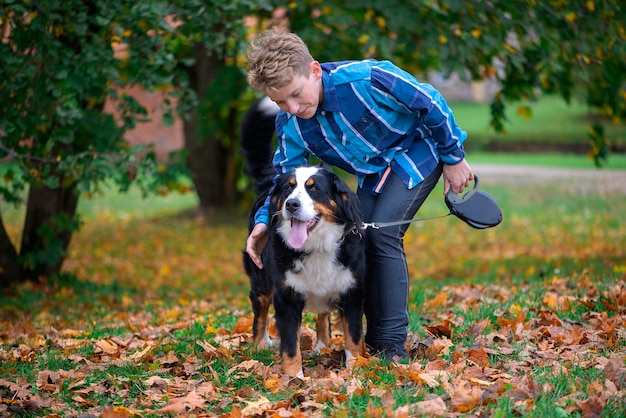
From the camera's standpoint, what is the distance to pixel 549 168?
2362 cm

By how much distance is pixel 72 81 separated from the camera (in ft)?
22.7

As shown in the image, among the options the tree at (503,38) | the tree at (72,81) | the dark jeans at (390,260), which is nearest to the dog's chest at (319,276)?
the dark jeans at (390,260)

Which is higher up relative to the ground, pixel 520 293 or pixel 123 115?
pixel 123 115

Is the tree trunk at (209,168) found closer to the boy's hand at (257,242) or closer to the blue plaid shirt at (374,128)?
the boy's hand at (257,242)

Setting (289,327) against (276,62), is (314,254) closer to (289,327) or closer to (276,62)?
(289,327)

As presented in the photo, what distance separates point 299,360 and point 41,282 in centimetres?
552

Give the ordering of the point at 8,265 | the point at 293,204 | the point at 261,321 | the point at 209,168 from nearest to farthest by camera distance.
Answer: the point at 293,204
the point at 261,321
the point at 8,265
the point at 209,168

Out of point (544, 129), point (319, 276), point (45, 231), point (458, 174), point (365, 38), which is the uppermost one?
point (544, 129)

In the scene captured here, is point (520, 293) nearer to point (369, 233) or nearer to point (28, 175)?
point (369, 233)

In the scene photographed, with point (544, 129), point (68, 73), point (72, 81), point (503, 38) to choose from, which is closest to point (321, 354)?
point (72, 81)

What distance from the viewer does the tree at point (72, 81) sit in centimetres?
683

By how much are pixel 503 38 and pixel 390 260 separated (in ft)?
15.9

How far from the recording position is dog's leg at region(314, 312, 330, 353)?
187 inches

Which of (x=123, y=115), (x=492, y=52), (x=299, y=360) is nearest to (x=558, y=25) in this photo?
(x=492, y=52)
